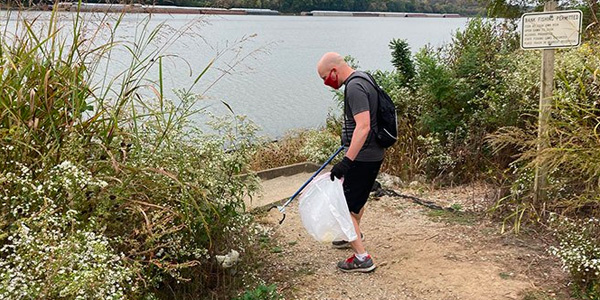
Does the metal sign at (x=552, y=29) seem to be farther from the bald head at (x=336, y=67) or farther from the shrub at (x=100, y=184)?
the shrub at (x=100, y=184)

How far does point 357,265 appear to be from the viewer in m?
4.54

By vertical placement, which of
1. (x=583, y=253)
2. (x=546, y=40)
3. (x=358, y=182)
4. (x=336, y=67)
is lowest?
(x=583, y=253)

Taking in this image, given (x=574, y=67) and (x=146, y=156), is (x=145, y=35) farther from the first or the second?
(x=574, y=67)

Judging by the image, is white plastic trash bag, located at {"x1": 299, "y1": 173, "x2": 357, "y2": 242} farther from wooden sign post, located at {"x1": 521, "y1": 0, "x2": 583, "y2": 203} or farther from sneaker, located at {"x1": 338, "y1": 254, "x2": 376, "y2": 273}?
wooden sign post, located at {"x1": 521, "y1": 0, "x2": 583, "y2": 203}

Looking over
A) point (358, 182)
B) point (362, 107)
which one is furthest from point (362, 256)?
point (362, 107)

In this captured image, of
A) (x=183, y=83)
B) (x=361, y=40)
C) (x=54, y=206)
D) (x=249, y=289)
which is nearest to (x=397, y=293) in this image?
(x=249, y=289)

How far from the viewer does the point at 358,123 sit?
422cm

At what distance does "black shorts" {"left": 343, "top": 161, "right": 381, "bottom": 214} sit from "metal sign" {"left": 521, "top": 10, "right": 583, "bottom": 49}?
1.96m

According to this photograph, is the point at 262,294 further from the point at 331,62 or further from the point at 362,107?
the point at 331,62

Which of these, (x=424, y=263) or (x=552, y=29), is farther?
(x=552, y=29)

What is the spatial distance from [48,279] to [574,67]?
5.33 metres

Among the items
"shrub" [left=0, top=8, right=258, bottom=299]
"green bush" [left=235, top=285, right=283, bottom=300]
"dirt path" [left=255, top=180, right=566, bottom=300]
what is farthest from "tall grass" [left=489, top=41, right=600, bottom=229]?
"shrub" [left=0, top=8, right=258, bottom=299]

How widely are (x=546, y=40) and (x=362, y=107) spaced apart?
2072mm

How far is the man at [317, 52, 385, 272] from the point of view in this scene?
167 inches
